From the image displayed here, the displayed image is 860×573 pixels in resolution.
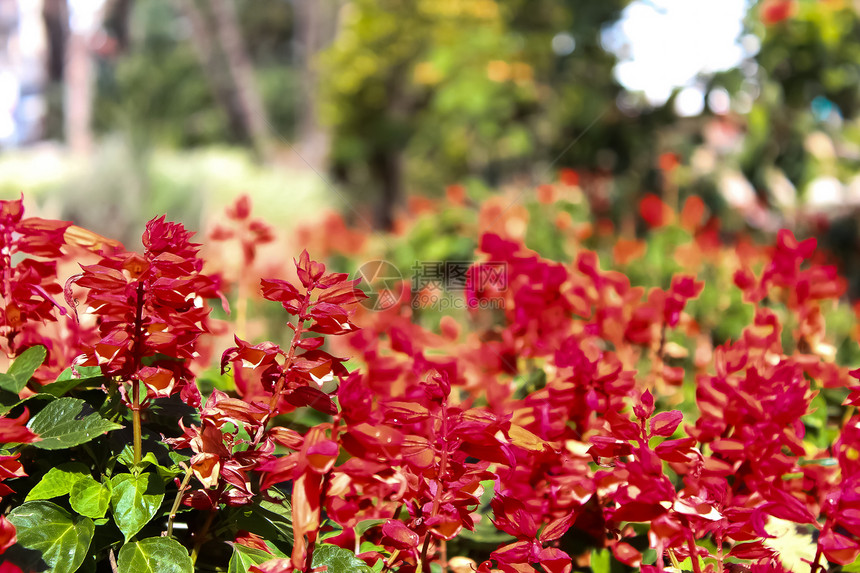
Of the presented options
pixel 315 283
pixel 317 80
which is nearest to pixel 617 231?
pixel 315 283

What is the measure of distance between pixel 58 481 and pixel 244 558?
186 mm

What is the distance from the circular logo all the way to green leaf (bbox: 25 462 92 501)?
606 millimetres

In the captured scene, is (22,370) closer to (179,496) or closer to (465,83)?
(179,496)

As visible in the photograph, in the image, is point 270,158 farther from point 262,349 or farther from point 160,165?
point 262,349

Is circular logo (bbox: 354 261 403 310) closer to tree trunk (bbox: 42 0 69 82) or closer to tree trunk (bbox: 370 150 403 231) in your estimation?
tree trunk (bbox: 370 150 403 231)

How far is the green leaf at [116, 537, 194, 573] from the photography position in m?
0.59

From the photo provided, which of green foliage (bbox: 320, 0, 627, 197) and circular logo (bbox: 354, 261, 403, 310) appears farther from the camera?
green foliage (bbox: 320, 0, 627, 197)

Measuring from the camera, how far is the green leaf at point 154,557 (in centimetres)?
59

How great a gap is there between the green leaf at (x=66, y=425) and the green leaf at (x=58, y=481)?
0.03 m

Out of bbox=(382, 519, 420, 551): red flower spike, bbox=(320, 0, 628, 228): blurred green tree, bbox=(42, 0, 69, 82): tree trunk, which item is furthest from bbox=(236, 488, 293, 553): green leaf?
bbox=(42, 0, 69, 82): tree trunk

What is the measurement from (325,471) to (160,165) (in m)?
8.31

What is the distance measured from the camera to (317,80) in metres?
17.0

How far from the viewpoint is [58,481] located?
64 cm
